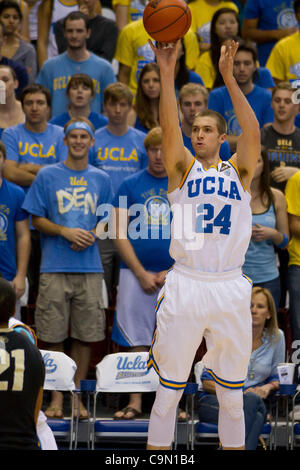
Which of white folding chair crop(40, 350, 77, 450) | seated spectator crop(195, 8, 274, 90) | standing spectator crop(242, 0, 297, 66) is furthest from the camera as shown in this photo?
standing spectator crop(242, 0, 297, 66)

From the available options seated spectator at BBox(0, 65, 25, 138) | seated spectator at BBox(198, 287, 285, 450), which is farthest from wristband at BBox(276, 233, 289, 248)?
seated spectator at BBox(0, 65, 25, 138)

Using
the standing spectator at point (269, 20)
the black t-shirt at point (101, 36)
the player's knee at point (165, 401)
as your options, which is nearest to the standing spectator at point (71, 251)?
the player's knee at point (165, 401)

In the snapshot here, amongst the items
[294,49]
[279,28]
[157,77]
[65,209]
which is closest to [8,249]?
[65,209]

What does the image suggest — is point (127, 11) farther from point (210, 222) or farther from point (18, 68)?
point (210, 222)

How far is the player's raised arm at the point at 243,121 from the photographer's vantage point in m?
4.97

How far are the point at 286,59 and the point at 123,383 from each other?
481cm

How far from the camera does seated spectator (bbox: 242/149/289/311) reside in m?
7.01

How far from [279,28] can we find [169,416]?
21.9 ft

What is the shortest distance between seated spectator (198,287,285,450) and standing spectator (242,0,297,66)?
4753 millimetres

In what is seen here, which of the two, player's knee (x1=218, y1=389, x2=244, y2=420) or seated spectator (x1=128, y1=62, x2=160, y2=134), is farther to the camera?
seated spectator (x1=128, y1=62, x2=160, y2=134)

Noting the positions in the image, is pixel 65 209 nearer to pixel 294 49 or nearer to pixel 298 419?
pixel 298 419

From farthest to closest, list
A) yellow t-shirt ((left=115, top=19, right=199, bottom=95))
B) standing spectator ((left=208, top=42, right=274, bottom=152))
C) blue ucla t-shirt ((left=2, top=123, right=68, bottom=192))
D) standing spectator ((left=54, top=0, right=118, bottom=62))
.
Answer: standing spectator ((left=54, top=0, right=118, bottom=62)), yellow t-shirt ((left=115, top=19, right=199, bottom=95)), standing spectator ((left=208, top=42, right=274, bottom=152)), blue ucla t-shirt ((left=2, top=123, right=68, bottom=192))

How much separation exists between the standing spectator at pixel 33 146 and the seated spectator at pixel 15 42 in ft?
4.96

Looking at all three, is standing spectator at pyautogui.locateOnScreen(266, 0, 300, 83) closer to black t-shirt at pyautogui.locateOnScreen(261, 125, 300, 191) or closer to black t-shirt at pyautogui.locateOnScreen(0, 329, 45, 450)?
black t-shirt at pyautogui.locateOnScreen(261, 125, 300, 191)
